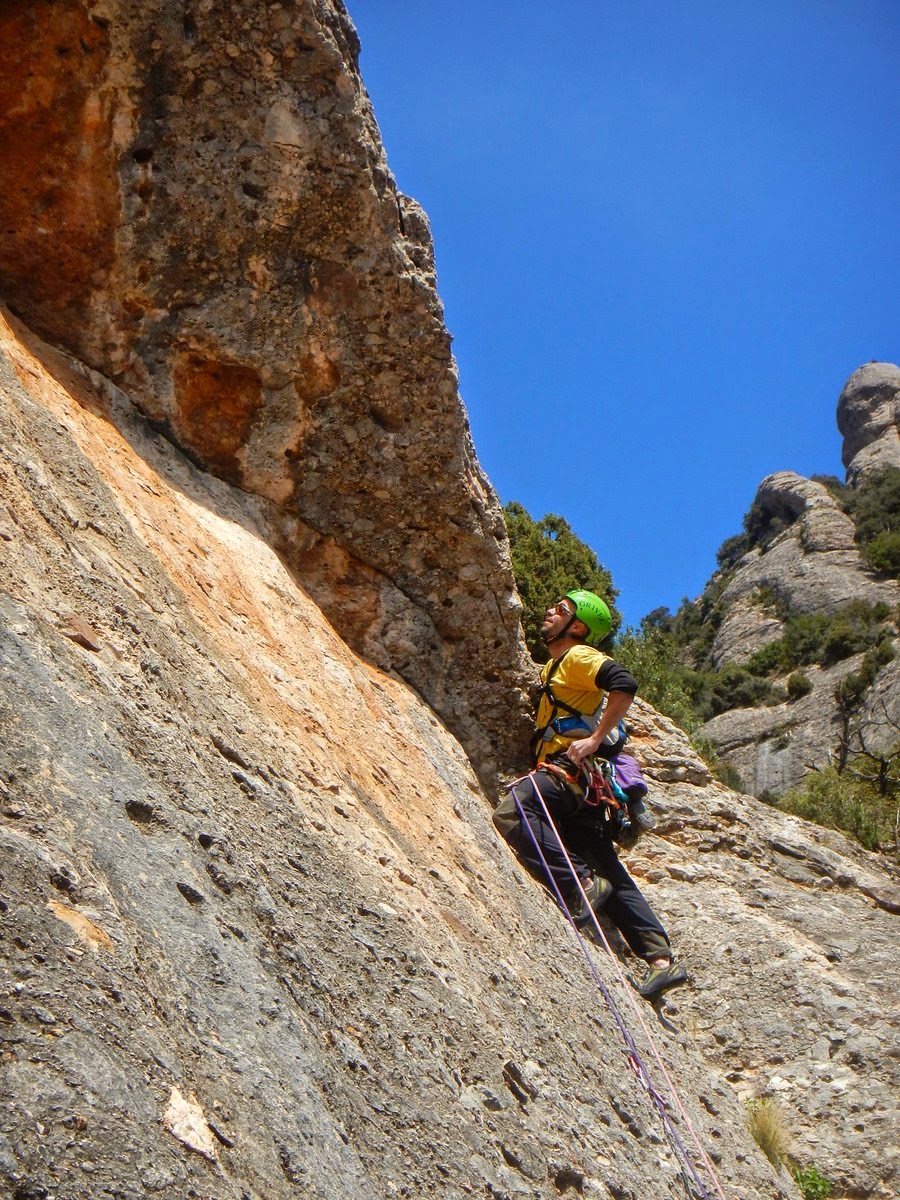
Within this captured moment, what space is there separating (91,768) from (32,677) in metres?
0.34

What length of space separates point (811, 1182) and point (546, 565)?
928 centimetres

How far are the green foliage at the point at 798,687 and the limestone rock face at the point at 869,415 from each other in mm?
26819

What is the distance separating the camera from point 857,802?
52.0 feet

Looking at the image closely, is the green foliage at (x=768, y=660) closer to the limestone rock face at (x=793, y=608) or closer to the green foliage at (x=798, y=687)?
the limestone rock face at (x=793, y=608)

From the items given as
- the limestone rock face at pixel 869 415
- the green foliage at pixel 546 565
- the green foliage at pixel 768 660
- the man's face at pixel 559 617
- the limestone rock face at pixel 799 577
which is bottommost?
the man's face at pixel 559 617

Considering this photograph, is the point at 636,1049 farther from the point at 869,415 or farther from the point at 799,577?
the point at 869,415

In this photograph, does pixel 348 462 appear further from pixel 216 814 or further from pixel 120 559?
pixel 216 814

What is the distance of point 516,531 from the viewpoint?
51.8 ft

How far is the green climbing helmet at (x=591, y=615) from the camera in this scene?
8.05 meters

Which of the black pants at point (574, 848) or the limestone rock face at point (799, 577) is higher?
the limestone rock face at point (799, 577)

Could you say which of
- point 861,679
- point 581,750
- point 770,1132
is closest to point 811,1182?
point 770,1132

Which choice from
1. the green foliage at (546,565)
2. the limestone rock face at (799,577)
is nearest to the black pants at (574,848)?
the green foliage at (546,565)

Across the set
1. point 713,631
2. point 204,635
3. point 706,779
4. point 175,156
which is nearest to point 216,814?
point 204,635

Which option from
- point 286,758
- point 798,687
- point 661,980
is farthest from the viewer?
point 798,687
